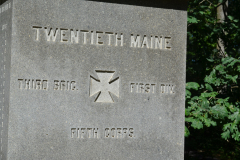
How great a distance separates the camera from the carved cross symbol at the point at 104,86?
3152 mm

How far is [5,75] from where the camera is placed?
3100 millimetres

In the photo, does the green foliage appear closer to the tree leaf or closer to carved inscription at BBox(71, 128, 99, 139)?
the tree leaf

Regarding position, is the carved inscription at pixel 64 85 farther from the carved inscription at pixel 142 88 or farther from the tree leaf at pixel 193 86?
the tree leaf at pixel 193 86

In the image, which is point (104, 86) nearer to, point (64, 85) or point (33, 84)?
point (64, 85)

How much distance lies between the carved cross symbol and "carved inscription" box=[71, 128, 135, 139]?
0.30 metres

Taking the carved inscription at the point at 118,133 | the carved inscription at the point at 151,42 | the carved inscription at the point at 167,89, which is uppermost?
the carved inscription at the point at 151,42

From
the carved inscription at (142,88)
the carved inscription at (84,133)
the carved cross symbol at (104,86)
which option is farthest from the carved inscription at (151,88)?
the carved inscription at (84,133)

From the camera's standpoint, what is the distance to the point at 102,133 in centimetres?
317

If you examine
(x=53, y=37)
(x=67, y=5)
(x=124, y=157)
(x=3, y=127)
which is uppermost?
(x=67, y=5)

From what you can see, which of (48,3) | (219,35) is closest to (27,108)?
(48,3)

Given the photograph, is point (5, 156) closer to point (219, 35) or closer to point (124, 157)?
point (124, 157)

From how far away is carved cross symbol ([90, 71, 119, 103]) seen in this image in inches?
124

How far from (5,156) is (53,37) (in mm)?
1216

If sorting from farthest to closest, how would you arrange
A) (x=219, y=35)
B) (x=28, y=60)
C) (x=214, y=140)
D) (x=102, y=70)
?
(x=214, y=140), (x=219, y=35), (x=102, y=70), (x=28, y=60)
